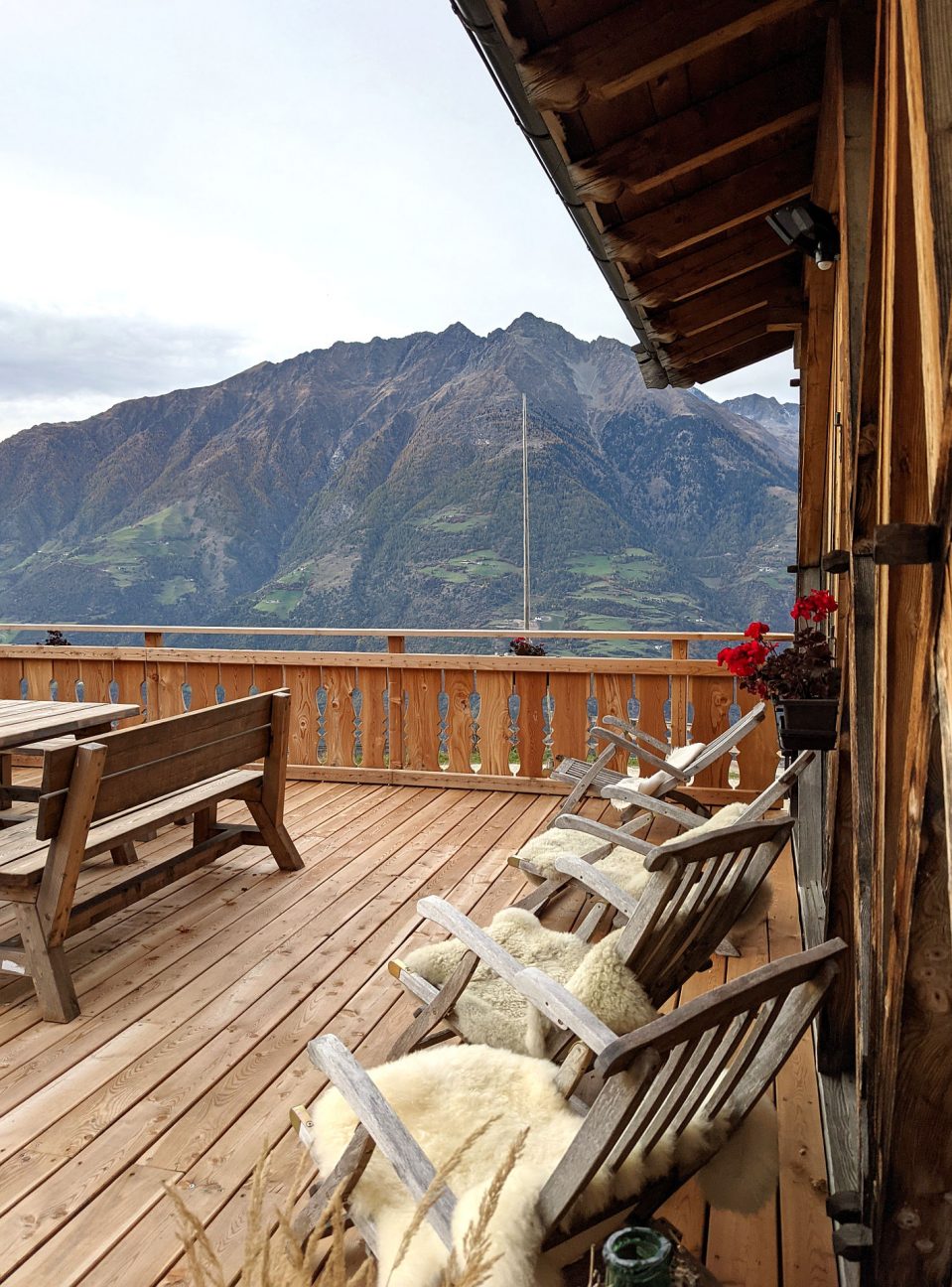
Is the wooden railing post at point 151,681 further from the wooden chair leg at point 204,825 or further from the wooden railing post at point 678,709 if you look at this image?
the wooden railing post at point 678,709

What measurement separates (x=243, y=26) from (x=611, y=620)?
16.8m

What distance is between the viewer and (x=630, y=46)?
2.04 meters

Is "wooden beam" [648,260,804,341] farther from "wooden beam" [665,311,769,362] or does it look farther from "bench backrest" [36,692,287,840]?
"bench backrest" [36,692,287,840]

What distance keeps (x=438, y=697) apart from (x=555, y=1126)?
4199 millimetres

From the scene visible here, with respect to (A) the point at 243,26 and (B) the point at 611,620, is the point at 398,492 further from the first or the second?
(A) the point at 243,26

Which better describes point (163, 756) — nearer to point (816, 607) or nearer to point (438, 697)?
point (816, 607)

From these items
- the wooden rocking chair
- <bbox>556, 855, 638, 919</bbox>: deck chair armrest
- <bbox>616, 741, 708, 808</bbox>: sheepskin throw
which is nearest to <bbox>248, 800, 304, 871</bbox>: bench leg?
the wooden rocking chair

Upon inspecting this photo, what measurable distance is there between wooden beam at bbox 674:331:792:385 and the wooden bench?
3430mm

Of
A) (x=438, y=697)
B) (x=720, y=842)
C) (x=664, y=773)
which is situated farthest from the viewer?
(x=438, y=697)

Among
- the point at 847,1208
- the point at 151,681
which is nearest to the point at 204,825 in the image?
the point at 151,681

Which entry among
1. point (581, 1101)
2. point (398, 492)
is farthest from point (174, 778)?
point (398, 492)

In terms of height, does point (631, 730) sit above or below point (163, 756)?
below

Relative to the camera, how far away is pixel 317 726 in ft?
20.3

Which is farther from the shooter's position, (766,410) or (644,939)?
(766,410)
